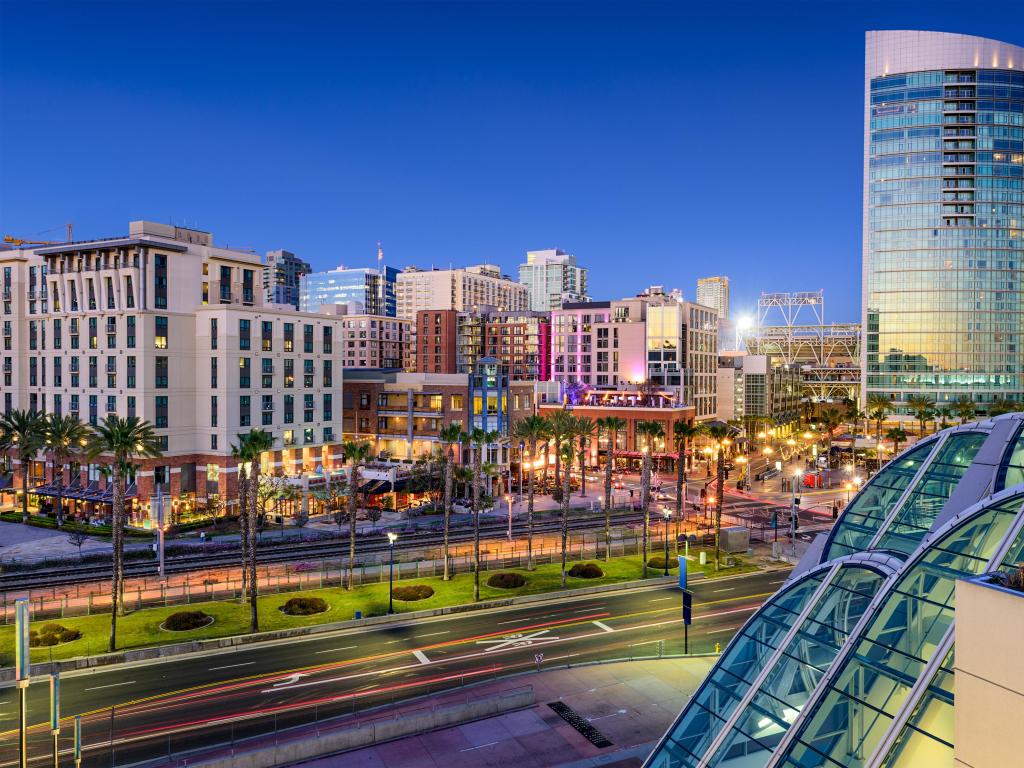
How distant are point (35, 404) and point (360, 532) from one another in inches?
2097

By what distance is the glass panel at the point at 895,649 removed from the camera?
19.3m

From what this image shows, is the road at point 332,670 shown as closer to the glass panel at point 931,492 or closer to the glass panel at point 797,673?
the glass panel at point 931,492

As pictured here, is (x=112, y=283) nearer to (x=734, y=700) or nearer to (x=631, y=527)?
(x=631, y=527)

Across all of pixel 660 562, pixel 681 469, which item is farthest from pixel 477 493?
pixel 681 469

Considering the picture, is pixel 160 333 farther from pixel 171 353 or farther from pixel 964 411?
pixel 964 411

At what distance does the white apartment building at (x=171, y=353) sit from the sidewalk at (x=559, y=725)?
61.0 metres

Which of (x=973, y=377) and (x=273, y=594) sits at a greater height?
(x=973, y=377)

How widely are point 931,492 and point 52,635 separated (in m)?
50.8

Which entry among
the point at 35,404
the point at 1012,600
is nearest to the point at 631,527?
the point at 1012,600

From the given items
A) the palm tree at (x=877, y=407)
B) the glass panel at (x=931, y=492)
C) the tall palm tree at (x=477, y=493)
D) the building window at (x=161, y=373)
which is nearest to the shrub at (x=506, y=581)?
the tall palm tree at (x=477, y=493)

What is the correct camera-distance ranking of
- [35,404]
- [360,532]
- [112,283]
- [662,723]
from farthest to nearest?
[35,404] → [112,283] → [360,532] → [662,723]

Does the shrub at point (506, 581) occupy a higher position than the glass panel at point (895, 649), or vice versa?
the glass panel at point (895, 649)

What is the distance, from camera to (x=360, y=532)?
260 ft

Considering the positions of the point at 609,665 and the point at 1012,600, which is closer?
the point at 1012,600
